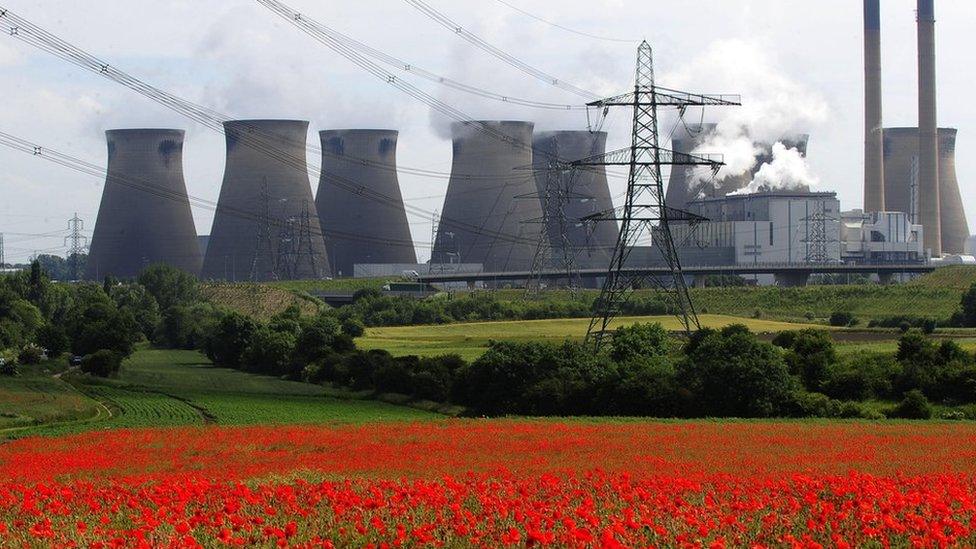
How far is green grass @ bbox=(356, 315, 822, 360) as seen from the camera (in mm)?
45250

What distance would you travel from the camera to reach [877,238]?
312ft

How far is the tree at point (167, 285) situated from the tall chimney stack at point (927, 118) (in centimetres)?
5278

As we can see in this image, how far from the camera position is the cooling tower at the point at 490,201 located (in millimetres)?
80750

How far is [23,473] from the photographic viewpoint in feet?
49.1

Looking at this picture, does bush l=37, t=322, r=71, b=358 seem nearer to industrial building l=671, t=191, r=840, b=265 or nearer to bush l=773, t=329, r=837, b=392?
bush l=773, t=329, r=837, b=392

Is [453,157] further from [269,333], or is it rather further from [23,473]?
[23,473]

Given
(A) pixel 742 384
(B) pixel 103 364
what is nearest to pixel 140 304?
(B) pixel 103 364

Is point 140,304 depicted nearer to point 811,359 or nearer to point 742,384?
point 811,359

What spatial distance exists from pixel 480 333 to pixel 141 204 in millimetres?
35658

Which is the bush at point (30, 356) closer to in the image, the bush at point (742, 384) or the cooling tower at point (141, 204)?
the bush at point (742, 384)

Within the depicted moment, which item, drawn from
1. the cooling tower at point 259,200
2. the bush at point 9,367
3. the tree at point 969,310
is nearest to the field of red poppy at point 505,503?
the bush at point 9,367

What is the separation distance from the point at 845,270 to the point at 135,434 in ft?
210

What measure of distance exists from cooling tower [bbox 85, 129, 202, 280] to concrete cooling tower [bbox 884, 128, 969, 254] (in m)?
Result: 53.7

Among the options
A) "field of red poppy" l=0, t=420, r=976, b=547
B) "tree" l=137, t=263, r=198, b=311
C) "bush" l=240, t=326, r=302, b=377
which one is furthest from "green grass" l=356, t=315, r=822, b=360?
"field of red poppy" l=0, t=420, r=976, b=547
